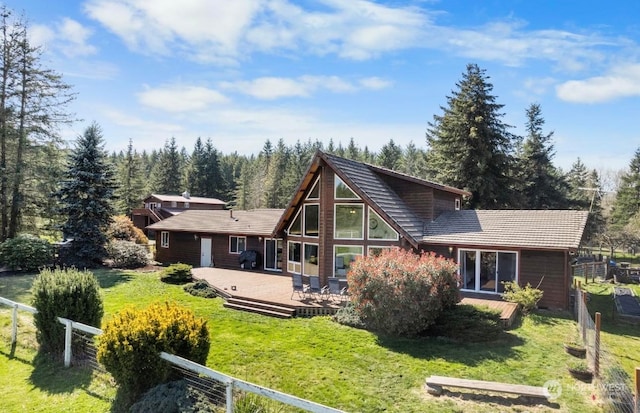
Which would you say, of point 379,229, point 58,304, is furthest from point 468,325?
point 58,304

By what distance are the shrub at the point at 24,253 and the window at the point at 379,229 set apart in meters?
17.6

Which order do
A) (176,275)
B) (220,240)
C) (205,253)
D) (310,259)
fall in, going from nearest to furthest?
1. (310,259)
2. (176,275)
3. (220,240)
4. (205,253)

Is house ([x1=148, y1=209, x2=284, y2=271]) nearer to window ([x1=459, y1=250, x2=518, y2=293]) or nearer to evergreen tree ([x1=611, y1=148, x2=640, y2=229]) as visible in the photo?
window ([x1=459, y1=250, x2=518, y2=293])

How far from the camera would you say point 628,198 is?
41312 millimetres

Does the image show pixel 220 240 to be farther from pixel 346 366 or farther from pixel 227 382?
pixel 227 382

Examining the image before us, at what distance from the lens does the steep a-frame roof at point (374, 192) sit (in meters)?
16.3

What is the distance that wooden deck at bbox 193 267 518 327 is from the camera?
13.7 meters

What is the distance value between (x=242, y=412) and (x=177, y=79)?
13.7 m

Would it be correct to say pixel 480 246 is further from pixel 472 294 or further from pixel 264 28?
pixel 264 28

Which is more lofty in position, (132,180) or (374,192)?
(132,180)

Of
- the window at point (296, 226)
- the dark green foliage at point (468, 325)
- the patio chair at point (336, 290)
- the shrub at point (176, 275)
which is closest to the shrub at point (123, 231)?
the shrub at point (176, 275)

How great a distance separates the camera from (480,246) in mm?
15914

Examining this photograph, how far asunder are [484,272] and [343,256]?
6766mm

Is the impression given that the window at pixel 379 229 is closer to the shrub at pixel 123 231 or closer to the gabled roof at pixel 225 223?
the gabled roof at pixel 225 223
